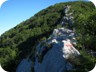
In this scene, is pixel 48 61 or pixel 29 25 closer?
pixel 48 61

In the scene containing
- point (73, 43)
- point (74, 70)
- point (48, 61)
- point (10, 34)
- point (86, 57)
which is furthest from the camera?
point (10, 34)

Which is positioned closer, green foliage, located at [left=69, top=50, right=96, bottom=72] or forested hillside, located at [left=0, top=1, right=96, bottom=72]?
green foliage, located at [left=69, top=50, right=96, bottom=72]

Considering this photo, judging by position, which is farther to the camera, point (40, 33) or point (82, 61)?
point (40, 33)

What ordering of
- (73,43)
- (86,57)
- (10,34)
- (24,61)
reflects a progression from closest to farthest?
(86,57), (73,43), (24,61), (10,34)

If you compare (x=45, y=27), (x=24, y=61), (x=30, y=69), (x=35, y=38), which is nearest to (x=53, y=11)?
(x=45, y=27)

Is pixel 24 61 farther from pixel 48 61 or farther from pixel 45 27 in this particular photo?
pixel 45 27

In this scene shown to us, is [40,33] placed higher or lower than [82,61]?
lower

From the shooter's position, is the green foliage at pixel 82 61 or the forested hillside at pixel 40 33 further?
the forested hillside at pixel 40 33

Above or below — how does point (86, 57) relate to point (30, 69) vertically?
above
